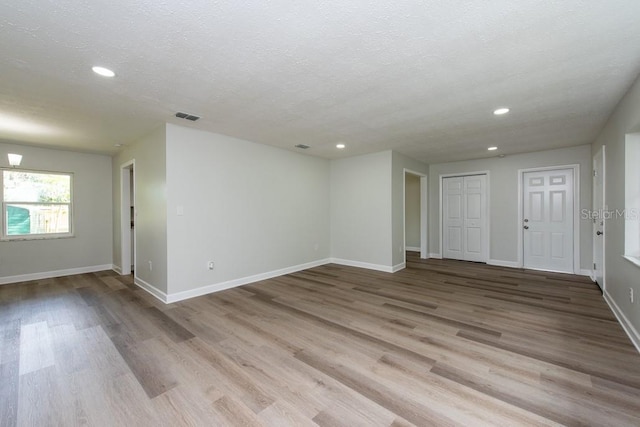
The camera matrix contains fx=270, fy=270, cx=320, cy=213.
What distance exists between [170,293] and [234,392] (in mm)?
2286

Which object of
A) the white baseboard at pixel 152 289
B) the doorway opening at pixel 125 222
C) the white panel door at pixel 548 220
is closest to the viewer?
the white baseboard at pixel 152 289

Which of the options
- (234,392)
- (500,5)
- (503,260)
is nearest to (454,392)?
(234,392)

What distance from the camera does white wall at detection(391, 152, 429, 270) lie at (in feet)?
17.5

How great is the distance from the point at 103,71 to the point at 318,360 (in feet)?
9.89

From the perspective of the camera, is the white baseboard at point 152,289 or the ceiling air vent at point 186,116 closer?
A: the ceiling air vent at point 186,116

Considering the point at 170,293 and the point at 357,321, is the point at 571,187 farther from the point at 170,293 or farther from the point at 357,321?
the point at 170,293

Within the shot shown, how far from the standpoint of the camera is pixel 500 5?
61.6 inches

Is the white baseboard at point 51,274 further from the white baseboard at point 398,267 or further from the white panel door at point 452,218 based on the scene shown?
the white panel door at point 452,218

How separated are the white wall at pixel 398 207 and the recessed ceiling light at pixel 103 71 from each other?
14.4 ft

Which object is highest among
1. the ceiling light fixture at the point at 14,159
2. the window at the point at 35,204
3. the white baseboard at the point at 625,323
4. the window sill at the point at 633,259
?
the ceiling light fixture at the point at 14,159

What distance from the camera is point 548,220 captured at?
17.5 ft

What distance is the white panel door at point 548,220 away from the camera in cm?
514

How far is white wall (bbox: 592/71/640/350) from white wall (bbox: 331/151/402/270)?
2.95 m

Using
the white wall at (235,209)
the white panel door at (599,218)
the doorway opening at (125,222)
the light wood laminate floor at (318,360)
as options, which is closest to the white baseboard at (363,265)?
the white wall at (235,209)
